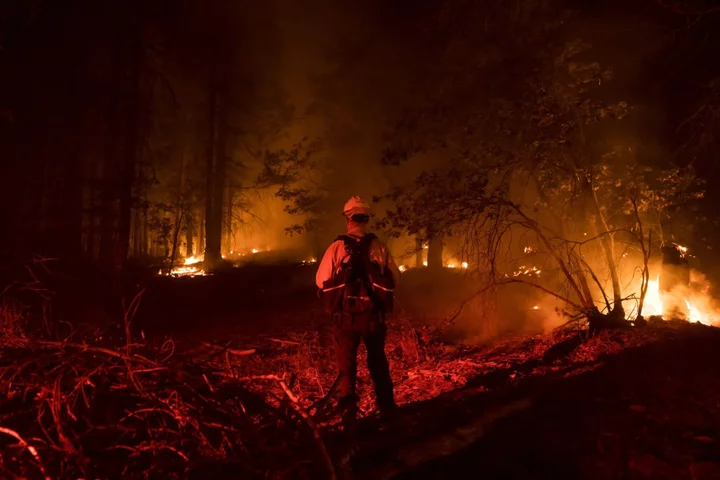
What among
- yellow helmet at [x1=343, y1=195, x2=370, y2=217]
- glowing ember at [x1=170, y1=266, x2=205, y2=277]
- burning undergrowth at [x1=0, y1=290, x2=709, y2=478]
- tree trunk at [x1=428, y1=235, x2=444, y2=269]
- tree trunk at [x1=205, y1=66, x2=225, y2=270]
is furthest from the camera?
tree trunk at [x1=205, y1=66, x2=225, y2=270]

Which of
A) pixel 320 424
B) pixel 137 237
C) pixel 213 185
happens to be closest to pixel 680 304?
pixel 320 424

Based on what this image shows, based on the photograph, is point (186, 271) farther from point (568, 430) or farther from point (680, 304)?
point (568, 430)

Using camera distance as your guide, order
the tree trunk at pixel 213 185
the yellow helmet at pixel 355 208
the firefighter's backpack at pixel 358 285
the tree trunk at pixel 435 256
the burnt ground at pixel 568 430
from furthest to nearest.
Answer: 1. the tree trunk at pixel 213 185
2. the tree trunk at pixel 435 256
3. the yellow helmet at pixel 355 208
4. the firefighter's backpack at pixel 358 285
5. the burnt ground at pixel 568 430

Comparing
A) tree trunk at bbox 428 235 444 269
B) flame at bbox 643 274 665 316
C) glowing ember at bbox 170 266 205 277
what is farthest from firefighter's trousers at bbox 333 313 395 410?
tree trunk at bbox 428 235 444 269

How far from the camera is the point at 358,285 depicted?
436 cm

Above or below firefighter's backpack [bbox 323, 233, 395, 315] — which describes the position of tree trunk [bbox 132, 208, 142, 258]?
above

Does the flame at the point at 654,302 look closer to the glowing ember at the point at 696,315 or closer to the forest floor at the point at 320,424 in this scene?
the glowing ember at the point at 696,315

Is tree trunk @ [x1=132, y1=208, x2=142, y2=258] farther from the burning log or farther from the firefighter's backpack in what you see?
the firefighter's backpack

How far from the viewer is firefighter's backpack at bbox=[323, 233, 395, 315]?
4348mm

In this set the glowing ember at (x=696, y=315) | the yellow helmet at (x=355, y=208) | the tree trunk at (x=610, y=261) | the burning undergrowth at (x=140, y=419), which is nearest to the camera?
the burning undergrowth at (x=140, y=419)

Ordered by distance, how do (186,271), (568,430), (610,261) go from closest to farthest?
(568,430) → (610,261) → (186,271)

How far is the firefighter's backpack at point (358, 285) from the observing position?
4.35m

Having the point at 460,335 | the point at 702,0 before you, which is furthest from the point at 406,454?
the point at 702,0

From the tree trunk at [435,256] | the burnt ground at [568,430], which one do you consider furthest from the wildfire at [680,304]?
the tree trunk at [435,256]
